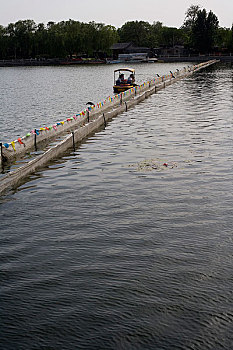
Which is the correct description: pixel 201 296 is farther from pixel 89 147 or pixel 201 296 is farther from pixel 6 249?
pixel 89 147

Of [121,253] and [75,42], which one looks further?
[75,42]

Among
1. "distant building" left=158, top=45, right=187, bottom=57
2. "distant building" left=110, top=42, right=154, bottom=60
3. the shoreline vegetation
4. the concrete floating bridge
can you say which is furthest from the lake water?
"distant building" left=110, top=42, right=154, bottom=60

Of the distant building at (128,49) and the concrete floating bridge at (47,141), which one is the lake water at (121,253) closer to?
the concrete floating bridge at (47,141)

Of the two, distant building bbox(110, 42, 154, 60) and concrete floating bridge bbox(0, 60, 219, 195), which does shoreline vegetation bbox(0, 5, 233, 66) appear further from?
concrete floating bridge bbox(0, 60, 219, 195)

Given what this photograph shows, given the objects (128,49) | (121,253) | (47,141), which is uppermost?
(128,49)

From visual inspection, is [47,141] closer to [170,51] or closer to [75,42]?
[75,42]

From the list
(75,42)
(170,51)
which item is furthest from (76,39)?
(170,51)

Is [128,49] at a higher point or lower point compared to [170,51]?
higher

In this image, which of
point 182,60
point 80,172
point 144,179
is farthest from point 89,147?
point 182,60

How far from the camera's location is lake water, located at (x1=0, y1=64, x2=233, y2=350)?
741cm

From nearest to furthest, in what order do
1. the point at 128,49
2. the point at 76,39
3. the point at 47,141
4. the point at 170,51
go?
the point at 47,141 < the point at 76,39 < the point at 170,51 < the point at 128,49

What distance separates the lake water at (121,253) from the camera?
7.41 meters

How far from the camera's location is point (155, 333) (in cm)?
727

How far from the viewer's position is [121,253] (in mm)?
10055
